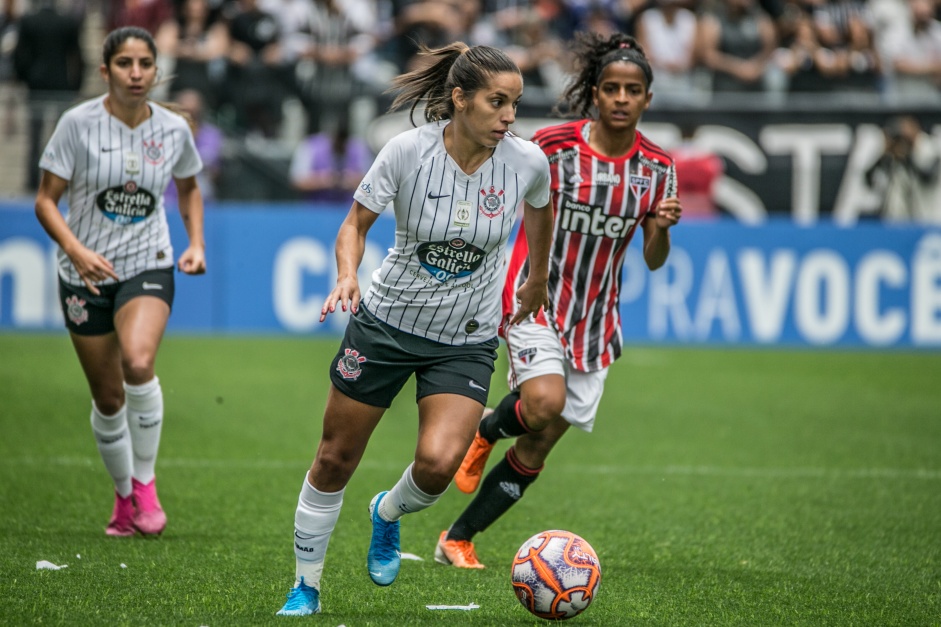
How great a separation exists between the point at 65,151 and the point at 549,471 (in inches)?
158

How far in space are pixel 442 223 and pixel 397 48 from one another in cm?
1253

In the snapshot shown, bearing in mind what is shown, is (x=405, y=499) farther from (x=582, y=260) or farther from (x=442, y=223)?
(x=582, y=260)

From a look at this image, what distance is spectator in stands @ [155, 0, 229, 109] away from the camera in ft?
53.0

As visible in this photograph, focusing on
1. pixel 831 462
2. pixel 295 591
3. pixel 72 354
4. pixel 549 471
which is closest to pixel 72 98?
pixel 72 354

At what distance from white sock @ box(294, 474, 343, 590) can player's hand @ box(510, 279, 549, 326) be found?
117 centimetres

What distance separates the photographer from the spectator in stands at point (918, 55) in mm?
17516

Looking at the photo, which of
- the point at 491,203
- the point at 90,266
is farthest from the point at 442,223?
the point at 90,266

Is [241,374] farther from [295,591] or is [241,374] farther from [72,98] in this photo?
[295,591]

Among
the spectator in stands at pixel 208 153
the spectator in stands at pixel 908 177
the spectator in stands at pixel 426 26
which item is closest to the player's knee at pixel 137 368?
the spectator in stands at pixel 208 153

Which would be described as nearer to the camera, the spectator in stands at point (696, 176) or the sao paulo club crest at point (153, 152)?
the sao paulo club crest at point (153, 152)

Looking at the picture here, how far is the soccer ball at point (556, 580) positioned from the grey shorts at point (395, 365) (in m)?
0.66

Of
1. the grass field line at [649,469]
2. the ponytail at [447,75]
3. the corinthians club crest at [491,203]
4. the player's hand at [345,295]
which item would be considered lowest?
the grass field line at [649,469]

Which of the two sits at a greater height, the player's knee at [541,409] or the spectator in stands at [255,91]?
the spectator in stands at [255,91]

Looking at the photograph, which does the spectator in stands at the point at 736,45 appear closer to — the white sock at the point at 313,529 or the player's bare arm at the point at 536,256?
the player's bare arm at the point at 536,256
